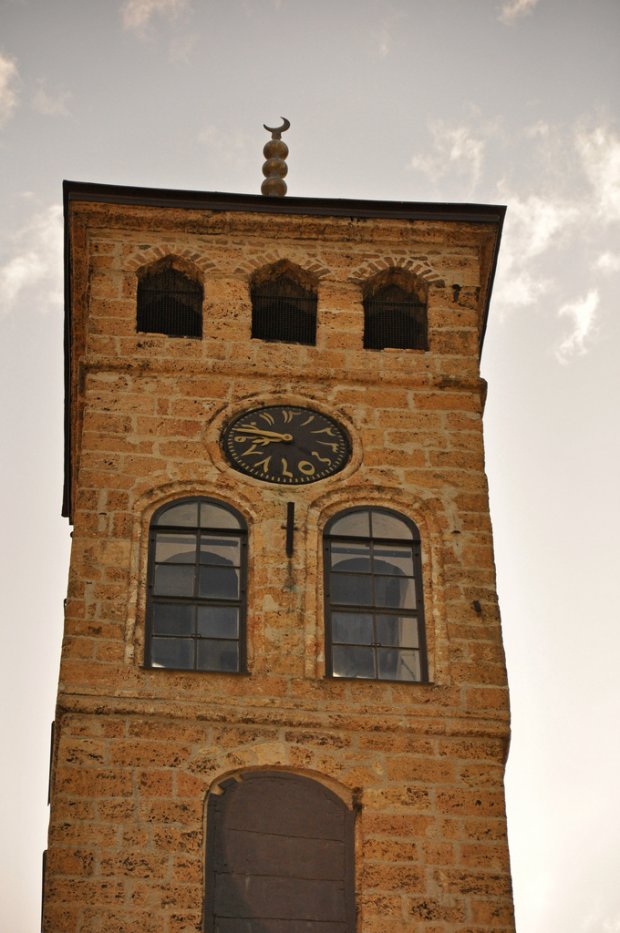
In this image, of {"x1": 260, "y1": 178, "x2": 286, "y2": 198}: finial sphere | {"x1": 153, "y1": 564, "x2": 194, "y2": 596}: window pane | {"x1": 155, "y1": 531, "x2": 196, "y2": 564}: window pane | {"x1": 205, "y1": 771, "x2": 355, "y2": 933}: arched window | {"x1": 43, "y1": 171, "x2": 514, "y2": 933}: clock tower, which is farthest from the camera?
{"x1": 260, "y1": 178, "x2": 286, "y2": 198}: finial sphere

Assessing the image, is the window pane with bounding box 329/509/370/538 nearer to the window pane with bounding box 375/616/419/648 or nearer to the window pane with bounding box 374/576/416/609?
the window pane with bounding box 374/576/416/609

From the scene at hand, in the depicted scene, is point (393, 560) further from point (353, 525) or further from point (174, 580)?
point (174, 580)

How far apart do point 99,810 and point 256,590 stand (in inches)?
119

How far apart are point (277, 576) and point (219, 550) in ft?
2.26

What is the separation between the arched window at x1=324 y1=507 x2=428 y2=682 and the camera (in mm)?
22766

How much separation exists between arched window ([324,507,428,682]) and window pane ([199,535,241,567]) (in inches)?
34.9

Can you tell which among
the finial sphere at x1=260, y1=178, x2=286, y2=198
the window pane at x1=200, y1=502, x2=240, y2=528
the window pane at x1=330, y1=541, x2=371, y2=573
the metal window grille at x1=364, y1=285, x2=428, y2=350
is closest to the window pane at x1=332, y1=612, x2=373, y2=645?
the window pane at x1=330, y1=541, x2=371, y2=573

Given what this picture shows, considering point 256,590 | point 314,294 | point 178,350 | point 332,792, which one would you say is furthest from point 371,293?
point 332,792

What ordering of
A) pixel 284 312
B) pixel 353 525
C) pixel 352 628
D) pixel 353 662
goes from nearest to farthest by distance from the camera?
1. pixel 353 662
2. pixel 352 628
3. pixel 353 525
4. pixel 284 312

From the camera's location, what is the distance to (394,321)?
2666 cm

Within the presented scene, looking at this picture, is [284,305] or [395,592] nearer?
[395,592]

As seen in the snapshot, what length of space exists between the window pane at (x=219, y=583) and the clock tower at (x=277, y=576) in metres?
0.02

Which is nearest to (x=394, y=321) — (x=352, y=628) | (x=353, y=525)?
(x=353, y=525)

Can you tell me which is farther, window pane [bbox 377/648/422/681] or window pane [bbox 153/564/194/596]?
window pane [bbox 153/564/194/596]
